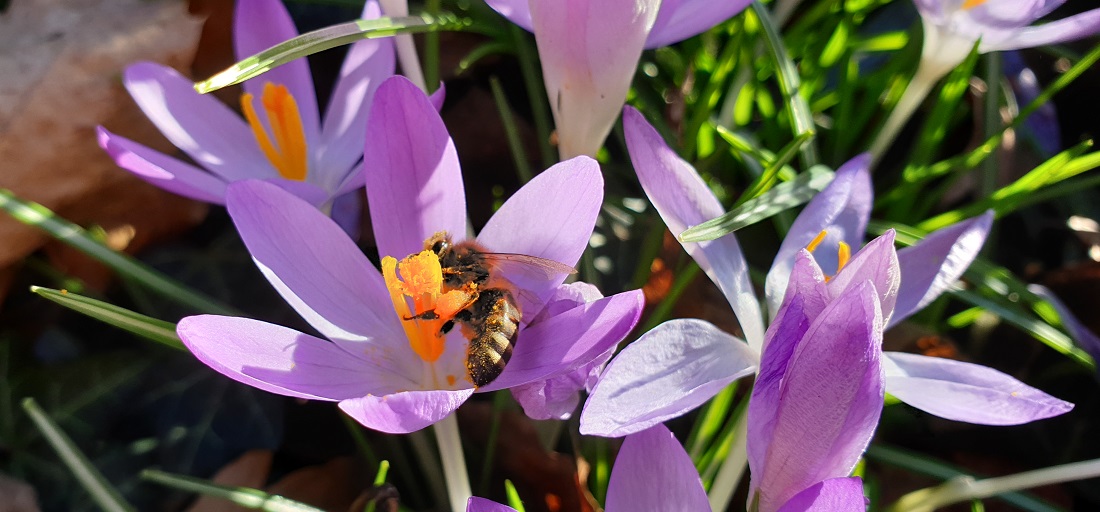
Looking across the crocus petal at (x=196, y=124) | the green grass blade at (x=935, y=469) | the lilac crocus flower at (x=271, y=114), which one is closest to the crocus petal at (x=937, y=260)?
the green grass blade at (x=935, y=469)

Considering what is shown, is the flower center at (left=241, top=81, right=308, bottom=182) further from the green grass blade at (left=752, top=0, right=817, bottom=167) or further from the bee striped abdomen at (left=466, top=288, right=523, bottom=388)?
the green grass blade at (left=752, top=0, right=817, bottom=167)

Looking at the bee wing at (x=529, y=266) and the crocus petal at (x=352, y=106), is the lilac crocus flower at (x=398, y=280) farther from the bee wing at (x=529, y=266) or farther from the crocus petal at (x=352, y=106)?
the crocus petal at (x=352, y=106)

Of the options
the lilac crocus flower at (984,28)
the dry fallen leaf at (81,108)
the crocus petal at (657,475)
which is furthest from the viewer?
the dry fallen leaf at (81,108)

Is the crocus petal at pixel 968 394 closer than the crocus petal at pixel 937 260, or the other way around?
the crocus petal at pixel 968 394

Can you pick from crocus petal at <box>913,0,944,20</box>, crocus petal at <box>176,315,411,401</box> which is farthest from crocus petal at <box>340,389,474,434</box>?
crocus petal at <box>913,0,944,20</box>

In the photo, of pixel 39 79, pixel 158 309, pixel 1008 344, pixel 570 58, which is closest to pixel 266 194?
pixel 570 58

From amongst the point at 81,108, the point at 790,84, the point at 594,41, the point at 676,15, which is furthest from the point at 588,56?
the point at 81,108
